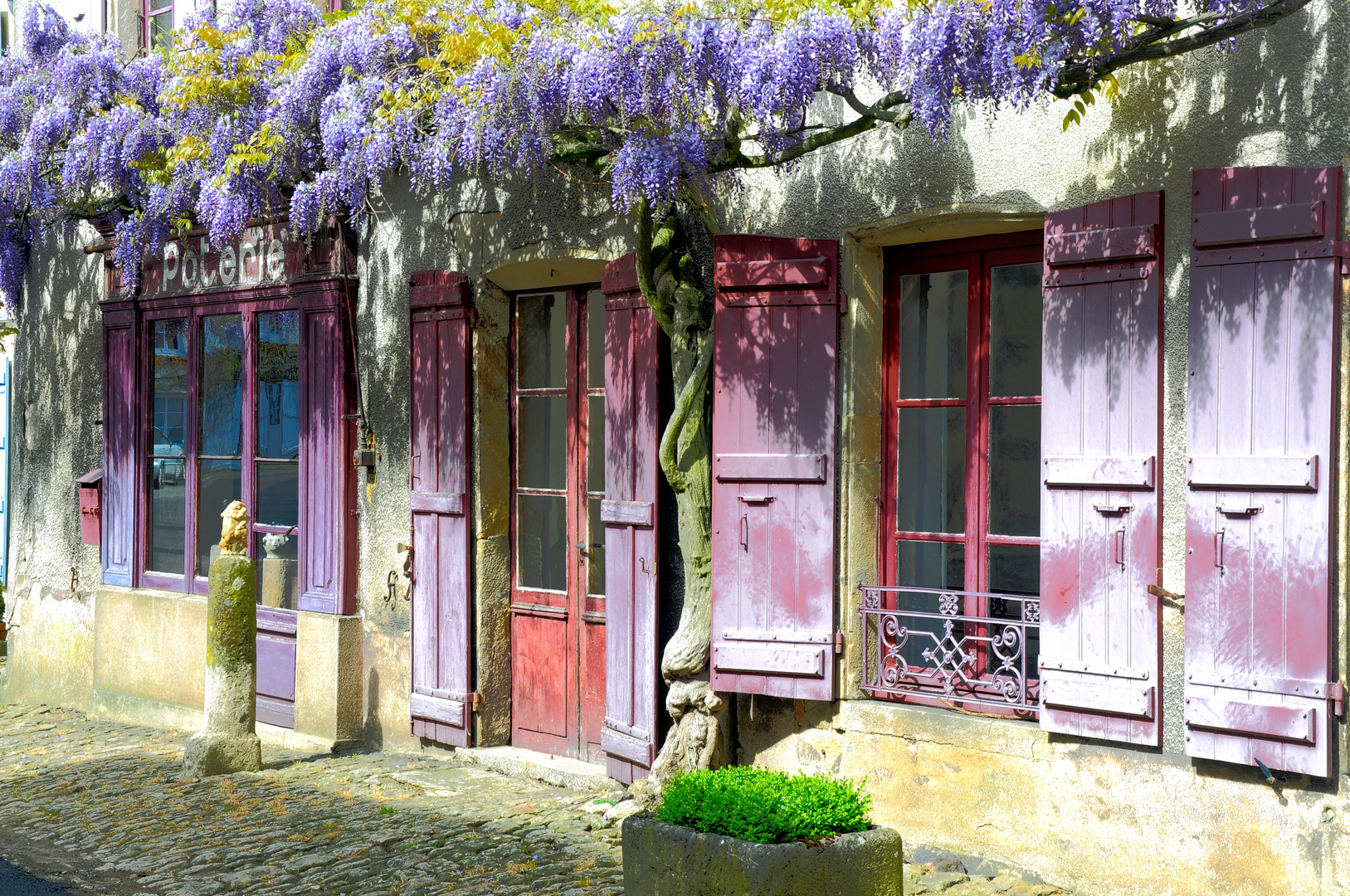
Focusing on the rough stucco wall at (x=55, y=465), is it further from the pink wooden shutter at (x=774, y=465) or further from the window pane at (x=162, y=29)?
the pink wooden shutter at (x=774, y=465)

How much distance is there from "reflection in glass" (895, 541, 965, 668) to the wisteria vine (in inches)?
63.8

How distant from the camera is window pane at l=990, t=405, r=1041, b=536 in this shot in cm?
Answer: 526

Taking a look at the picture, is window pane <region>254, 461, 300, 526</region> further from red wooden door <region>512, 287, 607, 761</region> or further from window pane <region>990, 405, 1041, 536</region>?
window pane <region>990, 405, 1041, 536</region>

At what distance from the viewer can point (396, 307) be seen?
7.55 metres

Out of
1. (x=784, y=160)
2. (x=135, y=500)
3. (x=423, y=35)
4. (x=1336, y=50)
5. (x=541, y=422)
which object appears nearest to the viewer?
(x=1336, y=50)

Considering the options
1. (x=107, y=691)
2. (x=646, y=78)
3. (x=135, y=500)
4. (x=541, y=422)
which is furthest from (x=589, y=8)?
(x=107, y=691)

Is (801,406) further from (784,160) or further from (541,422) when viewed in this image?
(541,422)

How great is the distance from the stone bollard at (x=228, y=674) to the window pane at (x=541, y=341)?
5.66 ft

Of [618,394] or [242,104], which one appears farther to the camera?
[242,104]

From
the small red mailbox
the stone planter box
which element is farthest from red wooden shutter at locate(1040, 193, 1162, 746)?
the small red mailbox

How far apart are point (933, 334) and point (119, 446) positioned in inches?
232

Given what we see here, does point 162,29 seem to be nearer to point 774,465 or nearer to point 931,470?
point 774,465

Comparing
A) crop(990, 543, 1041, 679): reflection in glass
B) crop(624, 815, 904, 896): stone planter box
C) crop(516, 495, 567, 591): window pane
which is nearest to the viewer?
crop(624, 815, 904, 896): stone planter box

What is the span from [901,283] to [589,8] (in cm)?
163
